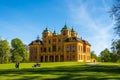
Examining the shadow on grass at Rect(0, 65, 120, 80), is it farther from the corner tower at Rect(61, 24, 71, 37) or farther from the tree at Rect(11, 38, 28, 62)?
the tree at Rect(11, 38, 28, 62)

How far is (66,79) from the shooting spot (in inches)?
1087

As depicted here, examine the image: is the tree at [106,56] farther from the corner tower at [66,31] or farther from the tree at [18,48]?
the tree at [18,48]

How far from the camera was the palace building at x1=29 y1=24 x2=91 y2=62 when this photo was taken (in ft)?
321

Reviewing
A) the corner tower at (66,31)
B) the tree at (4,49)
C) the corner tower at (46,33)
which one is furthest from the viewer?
the corner tower at (46,33)

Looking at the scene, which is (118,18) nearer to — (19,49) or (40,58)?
(40,58)

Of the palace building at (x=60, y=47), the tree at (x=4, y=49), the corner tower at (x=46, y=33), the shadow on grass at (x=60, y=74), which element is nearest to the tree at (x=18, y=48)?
the tree at (x=4, y=49)

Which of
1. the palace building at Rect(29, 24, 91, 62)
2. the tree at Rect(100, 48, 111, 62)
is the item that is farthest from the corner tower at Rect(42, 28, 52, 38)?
the tree at Rect(100, 48, 111, 62)

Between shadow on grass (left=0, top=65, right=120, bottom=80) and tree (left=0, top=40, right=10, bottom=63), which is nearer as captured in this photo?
shadow on grass (left=0, top=65, right=120, bottom=80)

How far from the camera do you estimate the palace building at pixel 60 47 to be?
97719 millimetres

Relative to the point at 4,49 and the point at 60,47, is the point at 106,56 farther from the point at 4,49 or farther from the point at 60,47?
the point at 4,49

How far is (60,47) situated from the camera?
101875mm

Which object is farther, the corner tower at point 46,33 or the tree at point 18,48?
the tree at point 18,48

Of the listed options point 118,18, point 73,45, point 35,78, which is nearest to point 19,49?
point 73,45

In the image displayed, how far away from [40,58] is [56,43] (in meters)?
9.73
